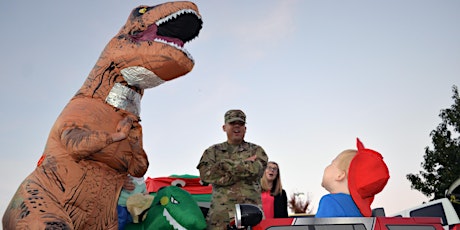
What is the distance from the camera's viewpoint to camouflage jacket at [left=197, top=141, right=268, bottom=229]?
3.65 metres

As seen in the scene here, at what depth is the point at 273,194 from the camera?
5.25 m

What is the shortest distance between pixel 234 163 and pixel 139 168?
1.00 meters

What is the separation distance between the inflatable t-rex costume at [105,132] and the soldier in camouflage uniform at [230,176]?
92 centimetres

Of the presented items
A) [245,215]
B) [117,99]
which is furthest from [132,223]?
[245,215]

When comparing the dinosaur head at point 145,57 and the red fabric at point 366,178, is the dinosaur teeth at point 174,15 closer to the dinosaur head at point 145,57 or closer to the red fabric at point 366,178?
the dinosaur head at point 145,57

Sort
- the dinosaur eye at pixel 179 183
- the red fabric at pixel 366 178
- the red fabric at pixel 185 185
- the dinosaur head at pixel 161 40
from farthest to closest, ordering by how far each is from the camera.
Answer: the red fabric at pixel 185 185
the dinosaur eye at pixel 179 183
the red fabric at pixel 366 178
the dinosaur head at pixel 161 40

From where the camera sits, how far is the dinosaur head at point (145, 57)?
2.87 m

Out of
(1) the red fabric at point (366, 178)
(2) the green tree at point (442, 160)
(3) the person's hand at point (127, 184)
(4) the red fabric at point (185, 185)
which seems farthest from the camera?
(2) the green tree at point (442, 160)

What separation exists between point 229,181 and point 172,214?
574 mm

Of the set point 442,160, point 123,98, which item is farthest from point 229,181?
point 442,160

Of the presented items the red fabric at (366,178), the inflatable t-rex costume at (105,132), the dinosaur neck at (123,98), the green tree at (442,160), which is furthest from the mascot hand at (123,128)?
the green tree at (442,160)

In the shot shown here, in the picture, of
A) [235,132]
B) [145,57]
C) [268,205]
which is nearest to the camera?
[145,57]

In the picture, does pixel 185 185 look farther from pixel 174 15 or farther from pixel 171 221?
pixel 174 15

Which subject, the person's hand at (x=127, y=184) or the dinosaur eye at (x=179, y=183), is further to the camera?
the dinosaur eye at (x=179, y=183)
